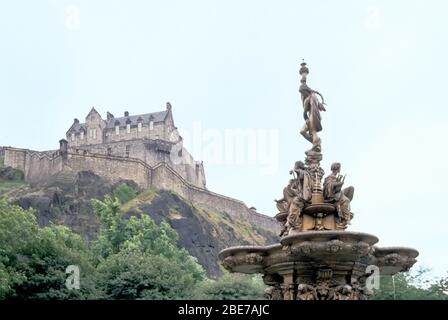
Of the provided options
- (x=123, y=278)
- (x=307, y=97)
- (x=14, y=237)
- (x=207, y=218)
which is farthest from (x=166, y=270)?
(x=207, y=218)

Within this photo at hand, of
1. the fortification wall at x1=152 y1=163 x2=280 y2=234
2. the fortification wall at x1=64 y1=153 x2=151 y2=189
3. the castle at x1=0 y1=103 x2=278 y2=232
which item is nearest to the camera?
the fortification wall at x1=64 y1=153 x2=151 y2=189

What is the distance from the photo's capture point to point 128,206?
282ft

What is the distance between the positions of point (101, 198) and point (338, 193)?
258ft

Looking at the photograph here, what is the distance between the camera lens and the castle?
94.2 meters

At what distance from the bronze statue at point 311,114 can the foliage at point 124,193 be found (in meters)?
76.4

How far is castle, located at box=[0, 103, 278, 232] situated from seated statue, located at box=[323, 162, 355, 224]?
8150cm

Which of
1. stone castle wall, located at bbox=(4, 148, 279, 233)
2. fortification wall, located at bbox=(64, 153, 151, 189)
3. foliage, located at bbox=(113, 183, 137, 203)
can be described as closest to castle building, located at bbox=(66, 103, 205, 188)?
stone castle wall, located at bbox=(4, 148, 279, 233)

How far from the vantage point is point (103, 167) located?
94.4m

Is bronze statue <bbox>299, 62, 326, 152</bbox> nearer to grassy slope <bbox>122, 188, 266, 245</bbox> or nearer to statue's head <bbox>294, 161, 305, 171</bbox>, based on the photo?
statue's head <bbox>294, 161, 305, 171</bbox>

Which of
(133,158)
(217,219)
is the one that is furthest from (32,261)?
(217,219)
